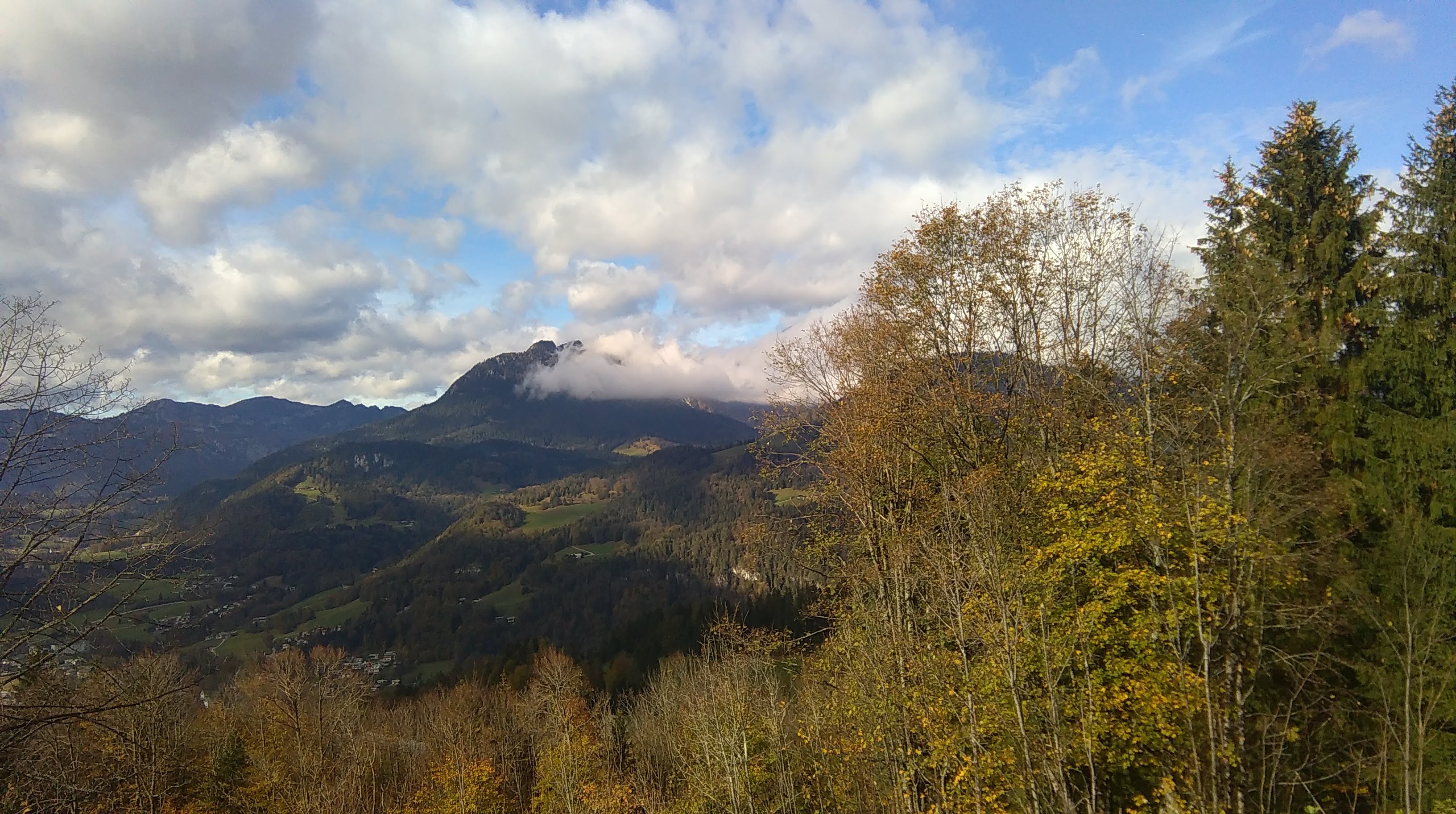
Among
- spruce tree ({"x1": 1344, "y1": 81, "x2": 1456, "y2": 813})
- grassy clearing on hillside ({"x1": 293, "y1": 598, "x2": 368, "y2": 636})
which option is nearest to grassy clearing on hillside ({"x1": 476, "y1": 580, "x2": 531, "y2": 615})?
grassy clearing on hillside ({"x1": 293, "y1": 598, "x2": 368, "y2": 636})

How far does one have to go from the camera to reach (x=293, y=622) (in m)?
166

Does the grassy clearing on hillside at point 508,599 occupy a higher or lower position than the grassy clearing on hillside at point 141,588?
lower

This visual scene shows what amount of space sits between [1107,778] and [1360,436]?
1421cm

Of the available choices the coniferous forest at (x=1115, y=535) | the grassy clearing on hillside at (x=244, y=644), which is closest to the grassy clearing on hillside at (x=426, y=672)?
the grassy clearing on hillside at (x=244, y=644)

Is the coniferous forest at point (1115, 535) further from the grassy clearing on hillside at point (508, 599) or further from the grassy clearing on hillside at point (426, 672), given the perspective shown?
the grassy clearing on hillside at point (508, 599)

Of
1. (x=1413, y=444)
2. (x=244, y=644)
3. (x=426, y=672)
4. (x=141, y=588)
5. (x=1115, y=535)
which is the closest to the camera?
(x=141, y=588)

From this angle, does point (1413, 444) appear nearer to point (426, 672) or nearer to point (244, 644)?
point (426, 672)

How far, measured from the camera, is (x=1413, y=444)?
17625 millimetres

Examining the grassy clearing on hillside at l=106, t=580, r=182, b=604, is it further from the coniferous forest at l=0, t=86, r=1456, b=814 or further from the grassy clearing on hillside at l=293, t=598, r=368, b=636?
the grassy clearing on hillside at l=293, t=598, r=368, b=636

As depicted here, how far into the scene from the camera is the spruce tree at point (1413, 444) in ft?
52.6

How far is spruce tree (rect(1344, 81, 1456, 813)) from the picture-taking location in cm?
1605

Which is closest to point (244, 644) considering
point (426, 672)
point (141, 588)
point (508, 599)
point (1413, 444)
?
point (426, 672)

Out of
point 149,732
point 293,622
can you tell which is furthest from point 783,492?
point 293,622

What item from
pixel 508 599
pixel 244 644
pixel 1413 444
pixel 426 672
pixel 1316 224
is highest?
pixel 1316 224
